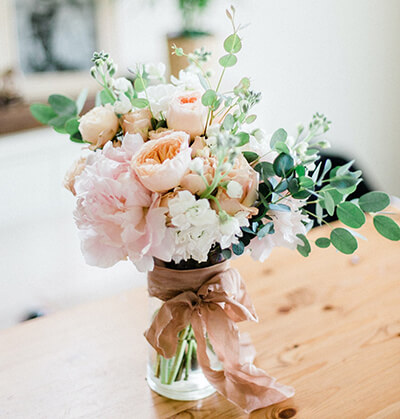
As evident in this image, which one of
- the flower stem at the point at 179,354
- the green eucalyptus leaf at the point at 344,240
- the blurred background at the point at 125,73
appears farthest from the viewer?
the blurred background at the point at 125,73

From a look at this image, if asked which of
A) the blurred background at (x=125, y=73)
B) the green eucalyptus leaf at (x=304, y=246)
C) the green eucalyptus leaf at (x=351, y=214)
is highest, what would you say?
the green eucalyptus leaf at (x=351, y=214)

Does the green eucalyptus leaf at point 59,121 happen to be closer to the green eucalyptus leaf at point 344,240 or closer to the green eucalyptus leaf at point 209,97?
the green eucalyptus leaf at point 209,97

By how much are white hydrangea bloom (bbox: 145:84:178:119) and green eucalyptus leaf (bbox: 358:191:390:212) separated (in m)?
0.32

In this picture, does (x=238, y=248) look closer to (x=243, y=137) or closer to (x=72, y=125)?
(x=243, y=137)

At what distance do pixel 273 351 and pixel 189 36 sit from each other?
222 cm

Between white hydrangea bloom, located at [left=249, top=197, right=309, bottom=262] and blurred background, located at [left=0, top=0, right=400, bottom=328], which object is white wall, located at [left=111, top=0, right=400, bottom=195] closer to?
blurred background, located at [left=0, top=0, right=400, bottom=328]

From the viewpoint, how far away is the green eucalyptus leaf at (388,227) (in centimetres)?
83

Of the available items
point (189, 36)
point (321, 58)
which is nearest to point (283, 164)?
point (189, 36)

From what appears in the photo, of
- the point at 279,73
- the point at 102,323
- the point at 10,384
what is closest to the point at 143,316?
the point at 102,323

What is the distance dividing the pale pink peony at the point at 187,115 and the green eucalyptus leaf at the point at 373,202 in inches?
10.1

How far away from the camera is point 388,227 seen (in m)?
0.84

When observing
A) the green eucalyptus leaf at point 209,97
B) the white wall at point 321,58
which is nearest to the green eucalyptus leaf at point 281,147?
the green eucalyptus leaf at point 209,97

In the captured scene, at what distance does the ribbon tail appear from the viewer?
0.91 metres

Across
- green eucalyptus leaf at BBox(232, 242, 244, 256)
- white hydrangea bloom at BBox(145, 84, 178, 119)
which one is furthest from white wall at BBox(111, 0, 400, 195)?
green eucalyptus leaf at BBox(232, 242, 244, 256)
